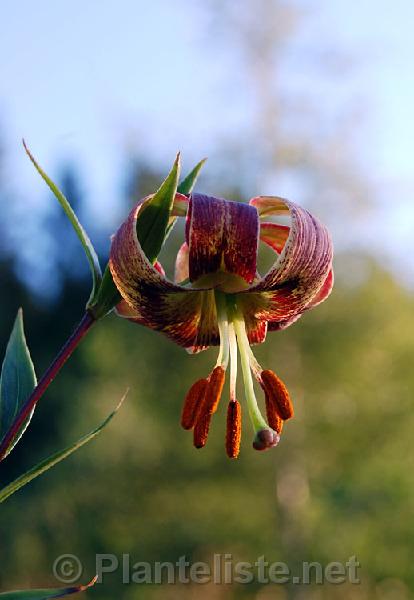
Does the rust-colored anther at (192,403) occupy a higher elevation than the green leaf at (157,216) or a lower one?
lower

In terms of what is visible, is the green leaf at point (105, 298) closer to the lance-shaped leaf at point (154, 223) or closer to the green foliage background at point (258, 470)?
the lance-shaped leaf at point (154, 223)

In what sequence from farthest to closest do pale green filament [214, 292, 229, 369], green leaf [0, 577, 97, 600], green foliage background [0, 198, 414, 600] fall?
green foliage background [0, 198, 414, 600] → pale green filament [214, 292, 229, 369] → green leaf [0, 577, 97, 600]

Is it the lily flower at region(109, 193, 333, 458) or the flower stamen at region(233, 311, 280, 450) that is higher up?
the lily flower at region(109, 193, 333, 458)

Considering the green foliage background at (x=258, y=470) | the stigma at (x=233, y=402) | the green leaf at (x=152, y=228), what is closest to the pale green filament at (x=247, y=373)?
the stigma at (x=233, y=402)

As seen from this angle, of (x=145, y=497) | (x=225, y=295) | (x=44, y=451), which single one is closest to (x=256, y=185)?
(x=145, y=497)

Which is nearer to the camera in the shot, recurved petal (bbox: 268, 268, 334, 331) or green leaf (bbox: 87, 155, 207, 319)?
green leaf (bbox: 87, 155, 207, 319)

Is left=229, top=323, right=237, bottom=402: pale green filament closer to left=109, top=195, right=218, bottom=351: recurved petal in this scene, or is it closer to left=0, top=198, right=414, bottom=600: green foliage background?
left=109, top=195, right=218, bottom=351: recurved petal

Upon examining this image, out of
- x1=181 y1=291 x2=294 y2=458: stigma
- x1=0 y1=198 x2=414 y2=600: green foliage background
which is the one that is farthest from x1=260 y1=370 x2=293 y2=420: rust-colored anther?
x1=0 y1=198 x2=414 y2=600: green foliage background

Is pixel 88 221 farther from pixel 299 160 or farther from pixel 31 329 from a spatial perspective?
pixel 299 160
